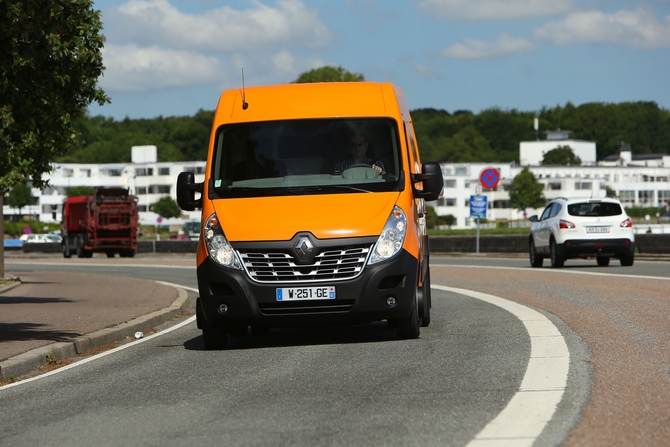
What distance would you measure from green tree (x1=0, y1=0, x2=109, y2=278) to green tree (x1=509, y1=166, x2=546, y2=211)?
15288 centimetres

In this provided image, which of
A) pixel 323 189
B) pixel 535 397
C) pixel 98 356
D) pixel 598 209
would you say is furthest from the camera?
pixel 598 209

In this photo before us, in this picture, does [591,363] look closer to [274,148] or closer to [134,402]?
[134,402]

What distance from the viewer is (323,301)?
33.9 feet

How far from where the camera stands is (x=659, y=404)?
650cm

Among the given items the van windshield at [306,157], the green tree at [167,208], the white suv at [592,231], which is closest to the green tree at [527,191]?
the green tree at [167,208]

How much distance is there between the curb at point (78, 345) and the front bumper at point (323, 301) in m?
1.61

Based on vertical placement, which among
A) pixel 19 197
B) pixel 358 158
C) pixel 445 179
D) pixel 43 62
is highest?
pixel 445 179

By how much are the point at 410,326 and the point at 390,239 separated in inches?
35.7

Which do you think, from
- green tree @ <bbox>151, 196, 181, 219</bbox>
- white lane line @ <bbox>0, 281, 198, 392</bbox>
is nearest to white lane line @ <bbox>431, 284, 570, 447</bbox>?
white lane line @ <bbox>0, 281, 198, 392</bbox>

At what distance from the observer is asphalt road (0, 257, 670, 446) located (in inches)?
238

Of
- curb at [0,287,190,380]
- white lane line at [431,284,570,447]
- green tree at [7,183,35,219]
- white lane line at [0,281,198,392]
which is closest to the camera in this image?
white lane line at [431,284,570,447]

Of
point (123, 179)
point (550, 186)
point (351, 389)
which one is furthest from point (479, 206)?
point (123, 179)

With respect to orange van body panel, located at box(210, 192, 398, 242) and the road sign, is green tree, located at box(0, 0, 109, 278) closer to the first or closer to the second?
orange van body panel, located at box(210, 192, 398, 242)

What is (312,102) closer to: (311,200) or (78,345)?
(311,200)
